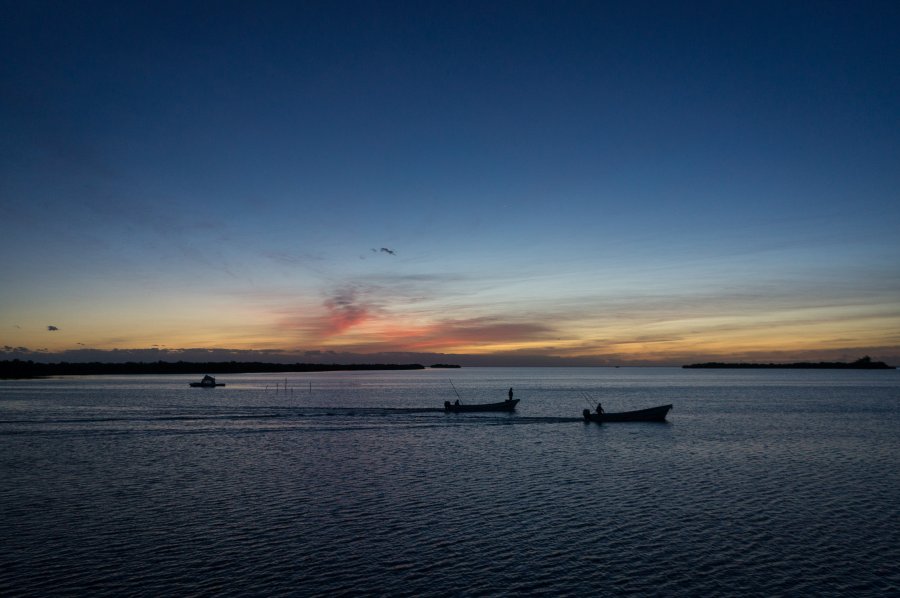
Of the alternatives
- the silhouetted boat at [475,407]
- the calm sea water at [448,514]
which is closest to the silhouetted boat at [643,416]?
the calm sea water at [448,514]

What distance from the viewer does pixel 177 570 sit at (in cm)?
2062

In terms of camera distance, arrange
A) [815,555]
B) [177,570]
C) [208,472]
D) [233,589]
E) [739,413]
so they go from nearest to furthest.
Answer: [233,589] → [177,570] → [815,555] → [208,472] → [739,413]

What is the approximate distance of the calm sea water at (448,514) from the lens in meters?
20.1

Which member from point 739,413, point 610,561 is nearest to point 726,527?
point 610,561

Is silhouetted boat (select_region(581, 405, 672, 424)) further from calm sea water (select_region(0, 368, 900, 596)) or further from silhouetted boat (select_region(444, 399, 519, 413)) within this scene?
silhouetted boat (select_region(444, 399, 519, 413))

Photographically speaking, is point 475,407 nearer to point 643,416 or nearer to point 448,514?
point 643,416

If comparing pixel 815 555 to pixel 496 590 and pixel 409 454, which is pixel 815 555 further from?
pixel 409 454

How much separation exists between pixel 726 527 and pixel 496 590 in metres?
12.5

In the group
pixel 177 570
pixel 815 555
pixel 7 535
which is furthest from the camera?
pixel 7 535

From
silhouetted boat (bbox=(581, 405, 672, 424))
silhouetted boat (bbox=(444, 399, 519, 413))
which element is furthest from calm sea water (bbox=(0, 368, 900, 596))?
silhouetted boat (bbox=(444, 399, 519, 413))

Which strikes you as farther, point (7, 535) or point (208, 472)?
point (208, 472)

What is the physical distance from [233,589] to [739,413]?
80.0m

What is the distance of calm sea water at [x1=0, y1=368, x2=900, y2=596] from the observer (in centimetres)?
2009

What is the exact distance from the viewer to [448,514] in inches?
1113
